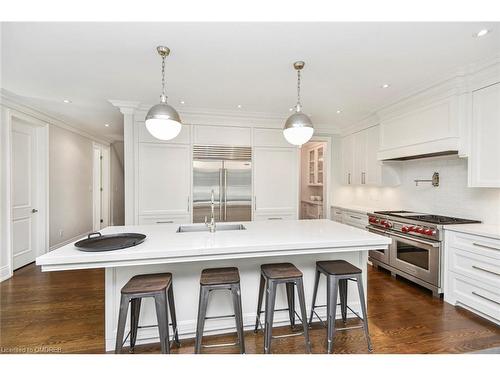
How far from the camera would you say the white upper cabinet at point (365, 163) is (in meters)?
3.74

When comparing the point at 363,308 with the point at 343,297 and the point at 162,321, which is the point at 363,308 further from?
the point at 162,321

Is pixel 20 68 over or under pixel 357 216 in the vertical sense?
over

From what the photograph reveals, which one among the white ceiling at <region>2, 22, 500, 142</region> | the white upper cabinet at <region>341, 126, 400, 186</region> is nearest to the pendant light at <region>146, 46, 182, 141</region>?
the white ceiling at <region>2, 22, 500, 142</region>

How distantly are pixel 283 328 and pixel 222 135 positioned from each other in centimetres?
290

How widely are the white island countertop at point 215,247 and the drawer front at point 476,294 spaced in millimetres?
1278

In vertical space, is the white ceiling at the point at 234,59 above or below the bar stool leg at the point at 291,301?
above

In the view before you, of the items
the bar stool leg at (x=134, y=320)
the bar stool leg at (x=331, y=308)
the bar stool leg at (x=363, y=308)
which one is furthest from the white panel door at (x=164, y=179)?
the bar stool leg at (x=363, y=308)

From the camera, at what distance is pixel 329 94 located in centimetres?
310

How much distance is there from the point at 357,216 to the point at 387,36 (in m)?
2.79

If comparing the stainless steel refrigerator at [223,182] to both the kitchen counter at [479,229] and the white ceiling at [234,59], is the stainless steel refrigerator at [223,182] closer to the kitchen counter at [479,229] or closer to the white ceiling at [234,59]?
the white ceiling at [234,59]

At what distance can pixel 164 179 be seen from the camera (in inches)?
145

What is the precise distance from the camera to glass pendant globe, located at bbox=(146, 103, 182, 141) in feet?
6.09
